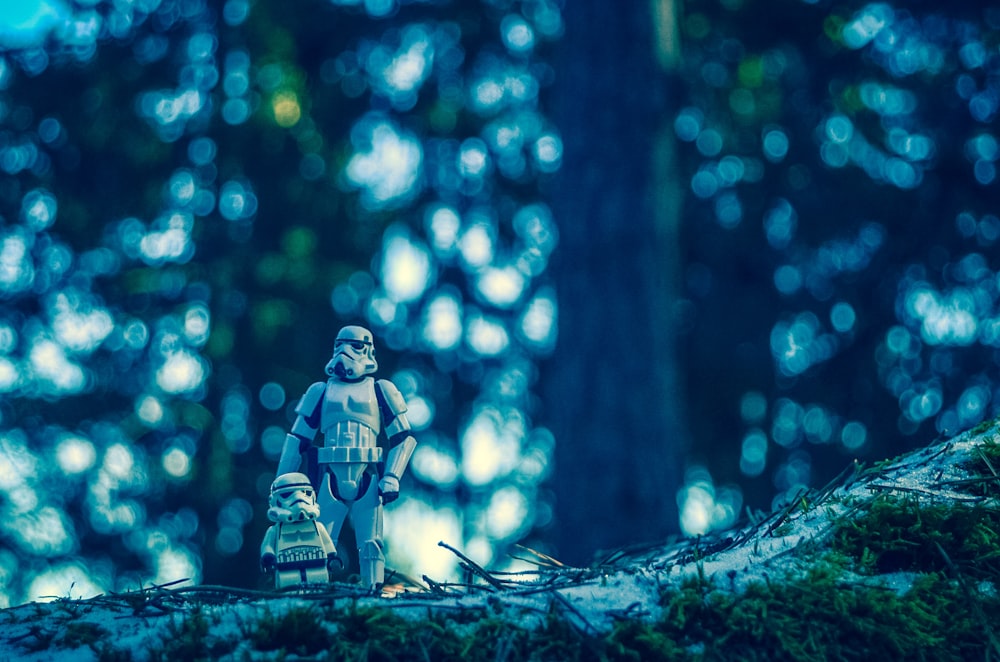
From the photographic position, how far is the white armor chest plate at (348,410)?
275cm

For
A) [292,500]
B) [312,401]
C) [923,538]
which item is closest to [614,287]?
[312,401]

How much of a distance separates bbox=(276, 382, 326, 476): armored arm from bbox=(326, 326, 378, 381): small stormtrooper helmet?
0.26 ft

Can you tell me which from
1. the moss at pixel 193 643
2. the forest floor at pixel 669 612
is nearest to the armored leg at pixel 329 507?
the forest floor at pixel 669 612

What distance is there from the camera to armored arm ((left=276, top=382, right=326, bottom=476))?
9.11 ft

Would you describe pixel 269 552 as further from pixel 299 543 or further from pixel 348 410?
pixel 348 410

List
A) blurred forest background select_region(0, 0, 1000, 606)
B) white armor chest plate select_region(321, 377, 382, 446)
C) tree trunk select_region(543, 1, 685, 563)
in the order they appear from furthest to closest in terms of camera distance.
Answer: blurred forest background select_region(0, 0, 1000, 606) < tree trunk select_region(543, 1, 685, 563) < white armor chest plate select_region(321, 377, 382, 446)

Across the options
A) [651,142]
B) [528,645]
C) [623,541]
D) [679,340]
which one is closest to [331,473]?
[528,645]

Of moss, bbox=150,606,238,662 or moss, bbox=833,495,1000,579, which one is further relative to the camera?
moss, bbox=833,495,1000,579

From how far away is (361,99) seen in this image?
7.88m

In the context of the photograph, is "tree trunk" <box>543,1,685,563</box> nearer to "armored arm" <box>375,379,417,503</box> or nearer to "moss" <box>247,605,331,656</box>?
"armored arm" <box>375,379,417,503</box>

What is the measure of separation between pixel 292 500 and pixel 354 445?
0.33m

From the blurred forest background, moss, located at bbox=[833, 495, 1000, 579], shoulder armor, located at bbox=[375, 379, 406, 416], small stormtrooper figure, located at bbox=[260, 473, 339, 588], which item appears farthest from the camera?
the blurred forest background

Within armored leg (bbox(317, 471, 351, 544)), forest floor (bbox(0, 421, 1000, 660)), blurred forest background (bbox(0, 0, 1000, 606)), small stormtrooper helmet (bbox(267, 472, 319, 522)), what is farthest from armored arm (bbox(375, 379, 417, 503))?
blurred forest background (bbox(0, 0, 1000, 606))

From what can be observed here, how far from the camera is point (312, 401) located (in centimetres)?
284
